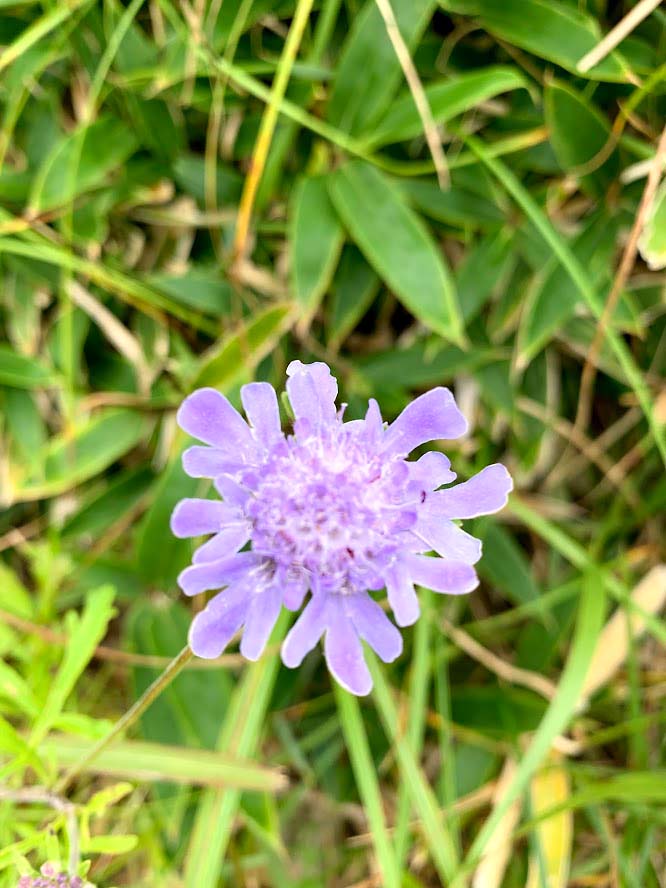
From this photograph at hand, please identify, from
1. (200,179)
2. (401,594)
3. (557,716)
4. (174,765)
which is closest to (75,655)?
(174,765)

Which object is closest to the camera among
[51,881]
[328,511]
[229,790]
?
[328,511]

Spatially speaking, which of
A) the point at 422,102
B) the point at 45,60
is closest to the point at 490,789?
the point at 422,102

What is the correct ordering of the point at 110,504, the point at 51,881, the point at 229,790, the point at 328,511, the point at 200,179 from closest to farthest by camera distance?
the point at 328,511, the point at 51,881, the point at 229,790, the point at 200,179, the point at 110,504

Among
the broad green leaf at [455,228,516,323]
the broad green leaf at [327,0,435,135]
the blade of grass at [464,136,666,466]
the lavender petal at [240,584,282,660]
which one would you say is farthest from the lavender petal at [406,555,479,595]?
the broad green leaf at [327,0,435,135]

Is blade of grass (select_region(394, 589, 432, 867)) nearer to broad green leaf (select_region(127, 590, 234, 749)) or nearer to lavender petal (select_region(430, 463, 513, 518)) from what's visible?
broad green leaf (select_region(127, 590, 234, 749))

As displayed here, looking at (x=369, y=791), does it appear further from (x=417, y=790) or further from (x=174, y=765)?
(x=174, y=765)
